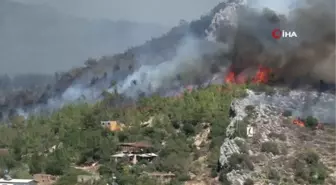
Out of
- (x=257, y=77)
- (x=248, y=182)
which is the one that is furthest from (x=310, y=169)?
(x=257, y=77)

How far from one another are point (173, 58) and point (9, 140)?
160 ft

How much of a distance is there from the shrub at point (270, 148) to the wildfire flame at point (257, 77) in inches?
1337

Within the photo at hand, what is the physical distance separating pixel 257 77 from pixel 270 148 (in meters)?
38.1

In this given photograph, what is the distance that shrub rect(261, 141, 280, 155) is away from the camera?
61844mm

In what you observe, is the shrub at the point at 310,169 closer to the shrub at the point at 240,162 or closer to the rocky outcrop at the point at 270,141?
the rocky outcrop at the point at 270,141

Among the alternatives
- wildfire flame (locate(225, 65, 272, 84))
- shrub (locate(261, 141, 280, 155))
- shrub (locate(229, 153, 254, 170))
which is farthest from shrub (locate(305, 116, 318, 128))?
wildfire flame (locate(225, 65, 272, 84))

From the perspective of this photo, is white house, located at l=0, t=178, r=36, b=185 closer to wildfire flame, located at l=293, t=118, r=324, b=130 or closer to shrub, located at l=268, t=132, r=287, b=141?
shrub, located at l=268, t=132, r=287, b=141

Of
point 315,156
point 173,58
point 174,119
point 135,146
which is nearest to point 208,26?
point 173,58

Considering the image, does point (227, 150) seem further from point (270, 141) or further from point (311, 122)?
point (311, 122)

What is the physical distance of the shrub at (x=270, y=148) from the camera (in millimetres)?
61844

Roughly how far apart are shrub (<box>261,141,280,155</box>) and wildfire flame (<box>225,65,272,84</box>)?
34.0m

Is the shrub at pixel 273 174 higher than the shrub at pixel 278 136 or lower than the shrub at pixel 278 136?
lower

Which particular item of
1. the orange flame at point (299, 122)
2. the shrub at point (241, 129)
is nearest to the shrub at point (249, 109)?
the shrub at point (241, 129)

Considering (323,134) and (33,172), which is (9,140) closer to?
(33,172)
